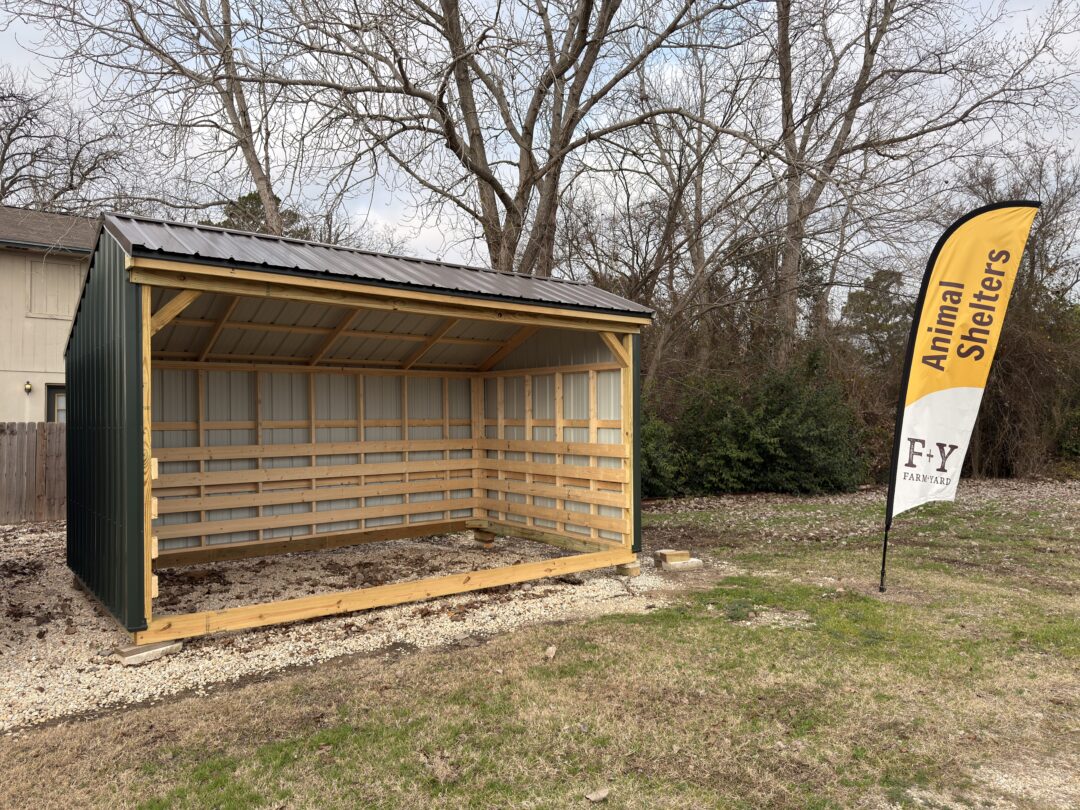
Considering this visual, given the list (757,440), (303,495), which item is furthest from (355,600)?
(757,440)

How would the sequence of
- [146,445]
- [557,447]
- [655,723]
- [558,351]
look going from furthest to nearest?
[558,351]
[557,447]
[146,445]
[655,723]

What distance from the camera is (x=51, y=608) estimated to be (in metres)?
6.62

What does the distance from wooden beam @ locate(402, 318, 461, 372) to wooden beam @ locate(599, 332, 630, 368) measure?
185 centimetres

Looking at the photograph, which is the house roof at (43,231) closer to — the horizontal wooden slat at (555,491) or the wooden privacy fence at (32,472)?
the wooden privacy fence at (32,472)

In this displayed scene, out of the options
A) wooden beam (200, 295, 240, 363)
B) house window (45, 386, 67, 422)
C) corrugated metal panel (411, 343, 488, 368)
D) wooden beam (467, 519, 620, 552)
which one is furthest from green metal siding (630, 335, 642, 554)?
house window (45, 386, 67, 422)

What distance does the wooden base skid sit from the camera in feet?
16.9

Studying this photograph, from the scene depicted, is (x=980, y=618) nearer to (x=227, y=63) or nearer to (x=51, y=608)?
(x=51, y=608)

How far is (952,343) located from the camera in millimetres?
5980

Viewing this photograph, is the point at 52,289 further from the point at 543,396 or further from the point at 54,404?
the point at 543,396

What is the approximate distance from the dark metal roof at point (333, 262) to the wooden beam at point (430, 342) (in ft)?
2.81

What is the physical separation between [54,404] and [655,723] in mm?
15535

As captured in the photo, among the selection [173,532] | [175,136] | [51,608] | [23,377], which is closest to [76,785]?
[51,608]

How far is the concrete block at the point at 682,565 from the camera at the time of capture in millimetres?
7965

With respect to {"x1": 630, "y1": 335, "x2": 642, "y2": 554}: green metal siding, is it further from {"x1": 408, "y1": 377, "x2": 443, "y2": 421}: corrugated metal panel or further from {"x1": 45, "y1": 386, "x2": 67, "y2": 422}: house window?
{"x1": 45, "y1": 386, "x2": 67, "y2": 422}: house window
